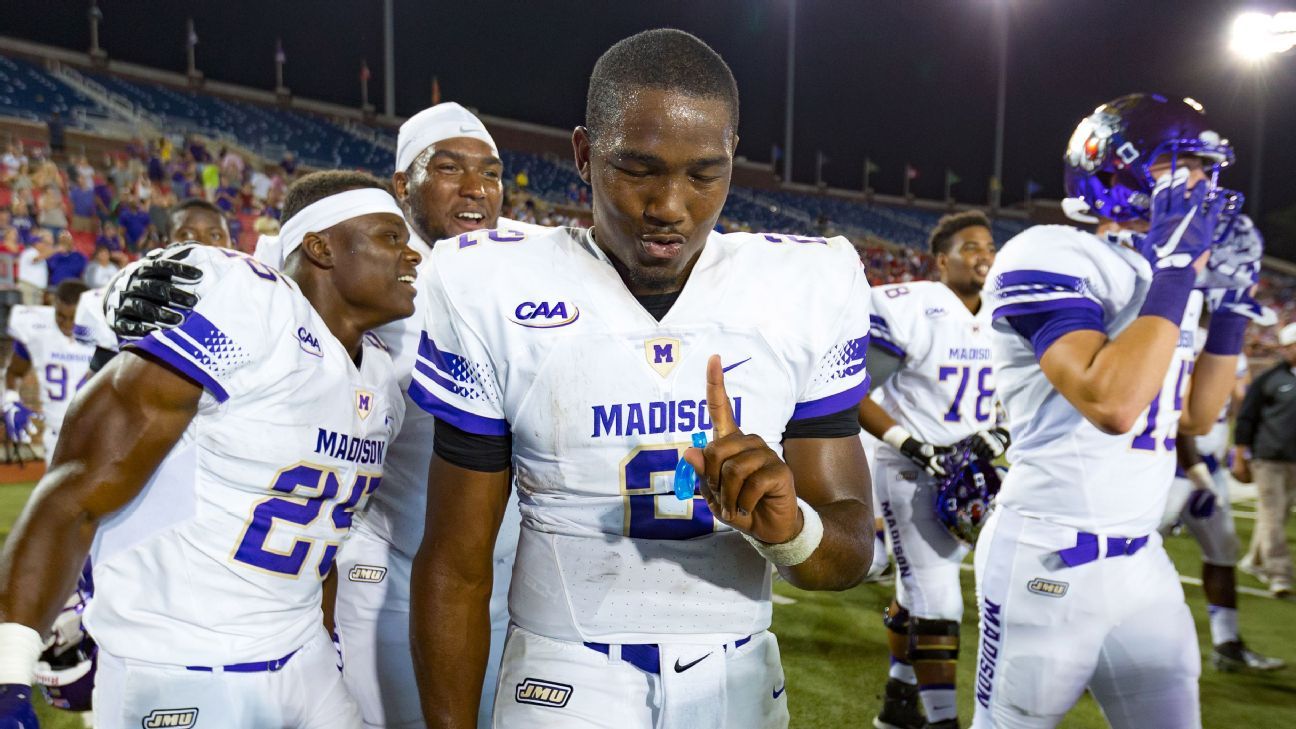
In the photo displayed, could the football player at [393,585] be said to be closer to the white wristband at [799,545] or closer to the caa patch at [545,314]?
the caa patch at [545,314]

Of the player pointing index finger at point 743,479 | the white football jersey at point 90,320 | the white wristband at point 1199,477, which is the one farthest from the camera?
the white wristband at point 1199,477

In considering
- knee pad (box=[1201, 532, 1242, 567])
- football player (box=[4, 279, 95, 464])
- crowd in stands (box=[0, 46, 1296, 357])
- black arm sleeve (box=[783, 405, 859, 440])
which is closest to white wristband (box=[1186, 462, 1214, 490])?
knee pad (box=[1201, 532, 1242, 567])

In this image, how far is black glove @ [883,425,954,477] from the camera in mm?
4496

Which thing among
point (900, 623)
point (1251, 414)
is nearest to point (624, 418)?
point (900, 623)

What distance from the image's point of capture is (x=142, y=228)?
1417 centimetres

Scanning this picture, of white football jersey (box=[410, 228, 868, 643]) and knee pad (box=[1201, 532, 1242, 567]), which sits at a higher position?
white football jersey (box=[410, 228, 868, 643])

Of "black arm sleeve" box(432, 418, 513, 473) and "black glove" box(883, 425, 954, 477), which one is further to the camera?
"black glove" box(883, 425, 954, 477)

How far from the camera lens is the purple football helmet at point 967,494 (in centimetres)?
424

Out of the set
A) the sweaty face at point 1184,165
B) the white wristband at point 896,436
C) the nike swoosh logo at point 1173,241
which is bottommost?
the white wristband at point 896,436

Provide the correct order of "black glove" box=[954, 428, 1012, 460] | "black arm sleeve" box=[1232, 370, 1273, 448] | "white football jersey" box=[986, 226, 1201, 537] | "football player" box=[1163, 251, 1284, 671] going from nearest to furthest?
"white football jersey" box=[986, 226, 1201, 537] → "black glove" box=[954, 428, 1012, 460] → "football player" box=[1163, 251, 1284, 671] → "black arm sleeve" box=[1232, 370, 1273, 448]

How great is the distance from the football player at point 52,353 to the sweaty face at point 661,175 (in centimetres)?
693

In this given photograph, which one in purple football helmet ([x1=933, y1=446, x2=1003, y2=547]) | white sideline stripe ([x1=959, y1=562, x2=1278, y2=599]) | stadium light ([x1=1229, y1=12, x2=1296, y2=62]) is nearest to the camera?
purple football helmet ([x1=933, y1=446, x2=1003, y2=547])

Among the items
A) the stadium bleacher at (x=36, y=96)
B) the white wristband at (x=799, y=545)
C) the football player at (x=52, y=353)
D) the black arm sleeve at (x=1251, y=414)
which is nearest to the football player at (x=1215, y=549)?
the black arm sleeve at (x=1251, y=414)

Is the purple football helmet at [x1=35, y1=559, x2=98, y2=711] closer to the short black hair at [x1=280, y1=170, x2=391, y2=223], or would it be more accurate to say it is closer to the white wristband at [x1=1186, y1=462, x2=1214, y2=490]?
the short black hair at [x1=280, y1=170, x2=391, y2=223]
